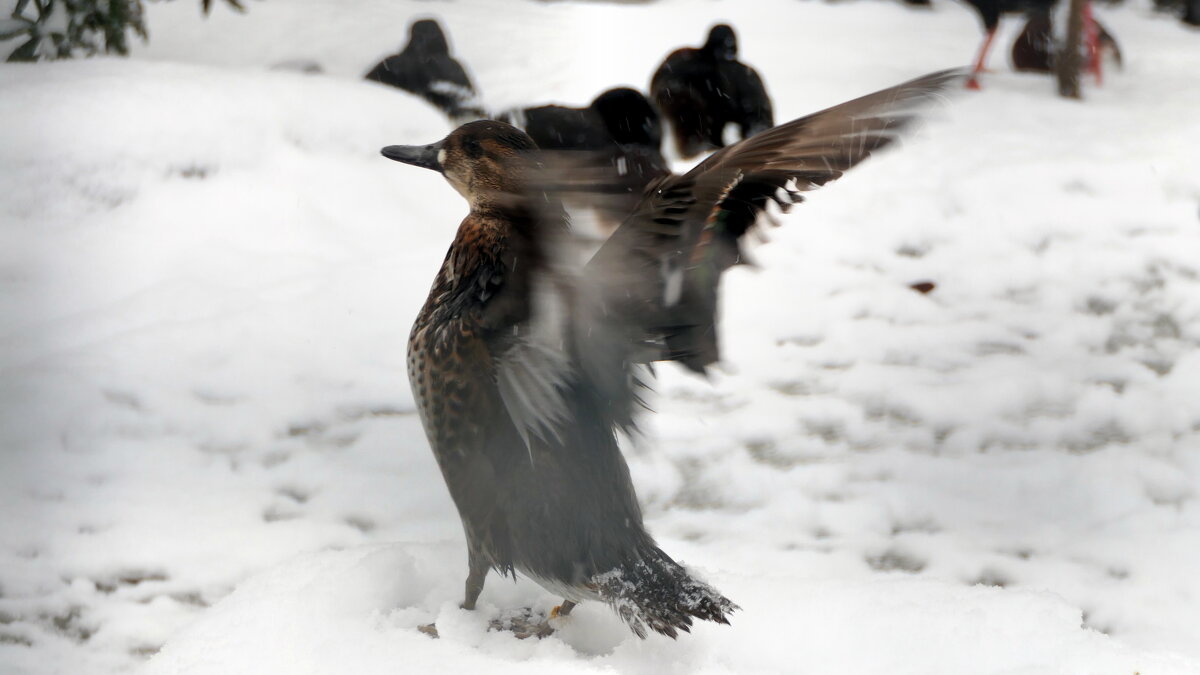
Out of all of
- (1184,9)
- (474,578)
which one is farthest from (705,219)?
(1184,9)

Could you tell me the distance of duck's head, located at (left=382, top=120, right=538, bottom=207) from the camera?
1.73m

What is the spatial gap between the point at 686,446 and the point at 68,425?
5.15ft

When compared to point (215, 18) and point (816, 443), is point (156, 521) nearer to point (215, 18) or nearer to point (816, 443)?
point (816, 443)

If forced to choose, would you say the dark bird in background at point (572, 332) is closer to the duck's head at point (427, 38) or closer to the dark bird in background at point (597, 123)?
the dark bird in background at point (597, 123)

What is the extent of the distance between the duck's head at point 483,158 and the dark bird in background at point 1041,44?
4.71 metres

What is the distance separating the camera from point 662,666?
1.75 m

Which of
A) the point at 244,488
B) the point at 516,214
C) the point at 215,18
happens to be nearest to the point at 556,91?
the point at 215,18

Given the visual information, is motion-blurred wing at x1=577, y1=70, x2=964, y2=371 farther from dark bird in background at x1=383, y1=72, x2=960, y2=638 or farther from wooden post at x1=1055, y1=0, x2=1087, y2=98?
wooden post at x1=1055, y1=0, x2=1087, y2=98

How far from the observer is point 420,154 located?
1833mm

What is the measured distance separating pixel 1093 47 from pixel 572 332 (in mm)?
5047

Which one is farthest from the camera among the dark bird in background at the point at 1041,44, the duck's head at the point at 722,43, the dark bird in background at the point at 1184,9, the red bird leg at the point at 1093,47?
the dark bird in background at the point at 1184,9

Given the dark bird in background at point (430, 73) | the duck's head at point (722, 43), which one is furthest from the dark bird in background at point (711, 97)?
the dark bird in background at point (430, 73)

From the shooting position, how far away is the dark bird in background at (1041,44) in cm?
555

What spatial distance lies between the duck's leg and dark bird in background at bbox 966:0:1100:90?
4478 mm
